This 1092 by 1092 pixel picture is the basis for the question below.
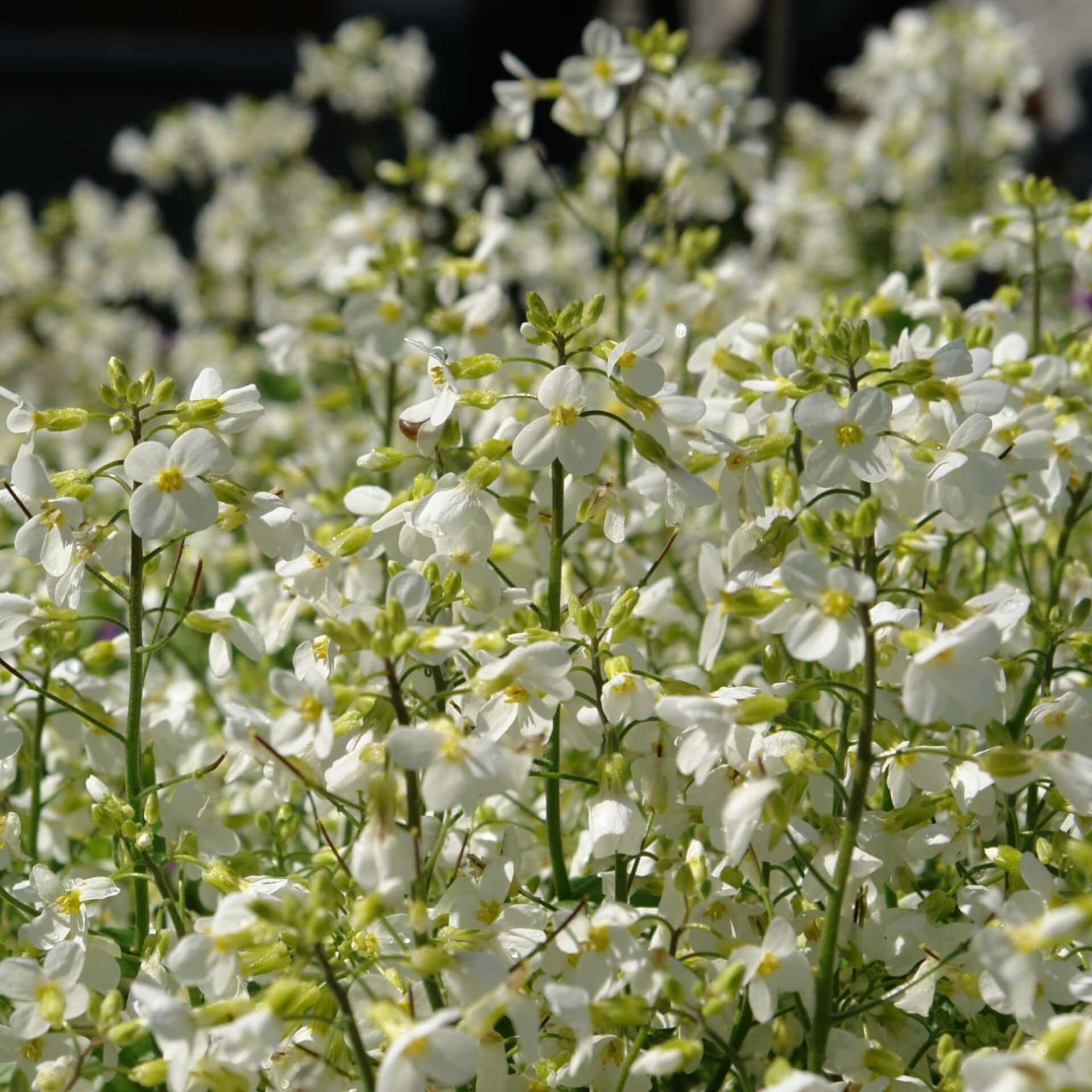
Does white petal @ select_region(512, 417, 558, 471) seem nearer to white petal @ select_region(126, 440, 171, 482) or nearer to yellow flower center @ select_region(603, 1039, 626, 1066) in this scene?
white petal @ select_region(126, 440, 171, 482)

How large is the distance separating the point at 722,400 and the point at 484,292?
0.42 meters

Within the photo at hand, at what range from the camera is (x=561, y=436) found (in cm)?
97

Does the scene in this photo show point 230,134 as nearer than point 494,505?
No

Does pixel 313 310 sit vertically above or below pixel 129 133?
below

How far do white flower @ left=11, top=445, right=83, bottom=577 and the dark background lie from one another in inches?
290

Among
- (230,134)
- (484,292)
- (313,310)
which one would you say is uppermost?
(230,134)

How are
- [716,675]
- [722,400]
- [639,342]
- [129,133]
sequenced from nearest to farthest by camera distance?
1. [639,342]
2. [716,675]
3. [722,400]
4. [129,133]

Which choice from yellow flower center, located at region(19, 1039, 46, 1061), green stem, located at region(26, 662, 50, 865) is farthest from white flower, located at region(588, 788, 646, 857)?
green stem, located at region(26, 662, 50, 865)

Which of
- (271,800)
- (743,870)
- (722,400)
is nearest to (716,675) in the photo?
(743,870)

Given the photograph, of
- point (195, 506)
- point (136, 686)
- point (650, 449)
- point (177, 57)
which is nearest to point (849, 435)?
point (650, 449)

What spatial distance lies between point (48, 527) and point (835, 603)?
61 cm

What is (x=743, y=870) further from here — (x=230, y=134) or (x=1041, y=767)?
(x=230, y=134)

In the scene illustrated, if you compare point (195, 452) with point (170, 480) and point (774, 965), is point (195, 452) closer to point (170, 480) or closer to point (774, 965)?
point (170, 480)

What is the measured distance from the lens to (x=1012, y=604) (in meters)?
0.88
